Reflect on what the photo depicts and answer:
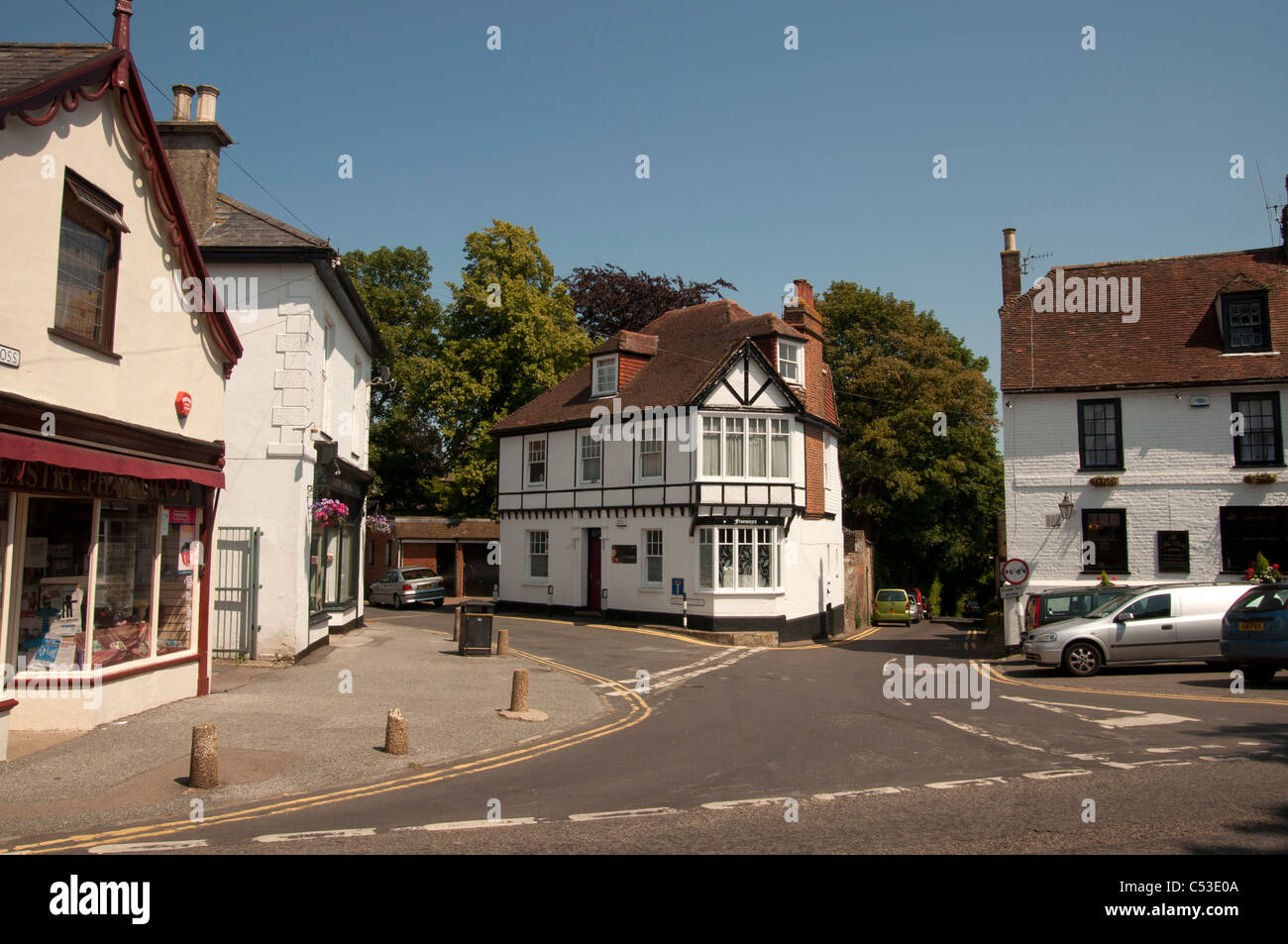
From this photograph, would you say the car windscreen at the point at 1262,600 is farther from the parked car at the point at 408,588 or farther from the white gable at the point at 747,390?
the parked car at the point at 408,588

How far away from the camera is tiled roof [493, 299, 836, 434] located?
28.5 m

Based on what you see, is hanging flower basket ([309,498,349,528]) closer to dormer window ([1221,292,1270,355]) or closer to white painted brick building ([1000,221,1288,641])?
A: white painted brick building ([1000,221,1288,641])

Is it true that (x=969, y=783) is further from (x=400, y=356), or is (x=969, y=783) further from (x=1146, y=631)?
(x=400, y=356)

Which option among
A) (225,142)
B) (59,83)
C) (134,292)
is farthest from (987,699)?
(225,142)

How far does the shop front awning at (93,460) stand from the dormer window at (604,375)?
62.6 ft

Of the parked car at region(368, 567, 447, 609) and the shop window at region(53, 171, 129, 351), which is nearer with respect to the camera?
the shop window at region(53, 171, 129, 351)

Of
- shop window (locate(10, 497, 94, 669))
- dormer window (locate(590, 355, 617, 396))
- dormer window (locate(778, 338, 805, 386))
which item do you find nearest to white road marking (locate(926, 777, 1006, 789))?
shop window (locate(10, 497, 94, 669))

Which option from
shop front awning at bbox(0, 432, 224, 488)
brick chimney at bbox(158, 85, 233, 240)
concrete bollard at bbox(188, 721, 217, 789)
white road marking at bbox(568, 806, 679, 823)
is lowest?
white road marking at bbox(568, 806, 679, 823)

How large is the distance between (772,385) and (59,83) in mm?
21392

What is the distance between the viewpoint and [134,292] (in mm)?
11539

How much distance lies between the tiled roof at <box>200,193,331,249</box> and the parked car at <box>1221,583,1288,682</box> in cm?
1831

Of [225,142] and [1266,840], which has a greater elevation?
[225,142]

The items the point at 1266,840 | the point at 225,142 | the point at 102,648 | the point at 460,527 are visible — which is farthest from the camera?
the point at 460,527
